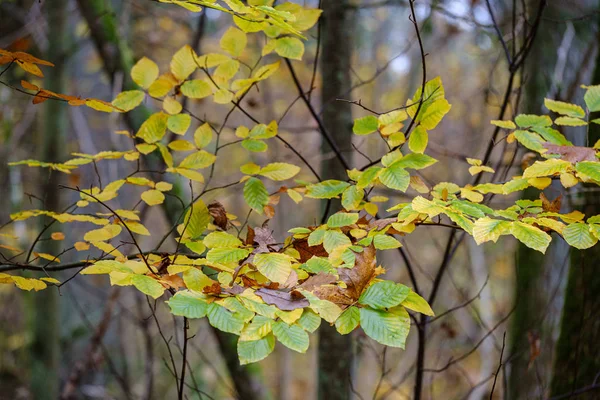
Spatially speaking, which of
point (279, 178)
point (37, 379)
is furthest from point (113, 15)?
point (37, 379)

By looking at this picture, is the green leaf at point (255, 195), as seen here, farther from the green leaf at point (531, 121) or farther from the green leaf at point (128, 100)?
the green leaf at point (531, 121)

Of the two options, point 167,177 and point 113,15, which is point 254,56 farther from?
point 167,177

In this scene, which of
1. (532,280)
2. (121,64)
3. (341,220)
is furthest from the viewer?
(532,280)

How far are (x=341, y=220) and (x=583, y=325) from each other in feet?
3.54

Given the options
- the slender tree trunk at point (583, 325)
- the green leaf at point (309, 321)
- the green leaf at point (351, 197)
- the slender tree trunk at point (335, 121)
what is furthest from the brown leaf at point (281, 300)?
the slender tree trunk at point (583, 325)

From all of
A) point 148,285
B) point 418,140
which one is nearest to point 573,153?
point 418,140

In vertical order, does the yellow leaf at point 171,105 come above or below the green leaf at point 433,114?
below

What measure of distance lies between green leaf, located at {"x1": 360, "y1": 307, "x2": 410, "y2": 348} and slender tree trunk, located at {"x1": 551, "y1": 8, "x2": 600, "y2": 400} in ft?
3.51

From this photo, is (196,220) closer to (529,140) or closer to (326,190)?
(326,190)

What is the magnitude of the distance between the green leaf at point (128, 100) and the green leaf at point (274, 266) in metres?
0.59

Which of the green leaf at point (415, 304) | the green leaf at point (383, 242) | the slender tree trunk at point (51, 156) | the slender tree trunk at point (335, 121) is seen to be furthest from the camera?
the slender tree trunk at point (51, 156)

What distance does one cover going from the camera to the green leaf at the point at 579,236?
851 millimetres

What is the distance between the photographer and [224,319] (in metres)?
0.75

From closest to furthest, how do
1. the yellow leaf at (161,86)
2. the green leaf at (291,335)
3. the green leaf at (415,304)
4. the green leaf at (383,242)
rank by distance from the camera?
the green leaf at (291,335) < the green leaf at (415,304) < the green leaf at (383,242) < the yellow leaf at (161,86)
